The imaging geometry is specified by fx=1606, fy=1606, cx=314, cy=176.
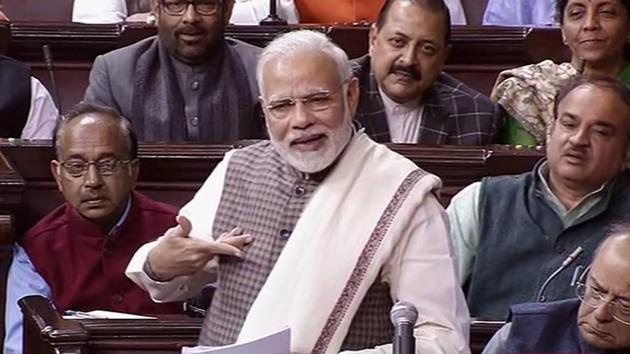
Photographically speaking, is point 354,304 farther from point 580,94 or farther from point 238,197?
point 580,94

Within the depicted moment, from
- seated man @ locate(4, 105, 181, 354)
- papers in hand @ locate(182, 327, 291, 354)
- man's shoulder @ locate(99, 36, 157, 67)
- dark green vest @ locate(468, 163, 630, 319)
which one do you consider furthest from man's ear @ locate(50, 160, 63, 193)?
papers in hand @ locate(182, 327, 291, 354)

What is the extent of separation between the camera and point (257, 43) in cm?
387

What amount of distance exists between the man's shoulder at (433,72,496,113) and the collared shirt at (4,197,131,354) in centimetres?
83

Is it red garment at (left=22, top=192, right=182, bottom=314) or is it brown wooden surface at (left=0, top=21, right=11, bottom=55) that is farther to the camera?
brown wooden surface at (left=0, top=21, right=11, bottom=55)

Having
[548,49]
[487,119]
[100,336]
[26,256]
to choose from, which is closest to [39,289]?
[26,256]

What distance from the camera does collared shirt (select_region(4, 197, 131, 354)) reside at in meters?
2.84

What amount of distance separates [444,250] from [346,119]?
235 mm

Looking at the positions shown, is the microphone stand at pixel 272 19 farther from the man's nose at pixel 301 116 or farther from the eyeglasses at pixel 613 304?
the eyeglasses at pixel 613 304

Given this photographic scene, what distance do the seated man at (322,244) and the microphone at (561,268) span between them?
1.52ft

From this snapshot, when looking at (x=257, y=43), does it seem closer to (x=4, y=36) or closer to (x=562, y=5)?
(x=4, y=36)

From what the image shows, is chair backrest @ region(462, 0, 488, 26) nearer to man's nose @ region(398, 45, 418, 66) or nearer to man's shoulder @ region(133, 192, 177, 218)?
man's nose @ region(398, 45, 418, 66)

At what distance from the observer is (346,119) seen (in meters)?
2.29

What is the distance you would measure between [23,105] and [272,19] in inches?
31.4

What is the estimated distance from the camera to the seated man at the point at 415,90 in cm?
337
